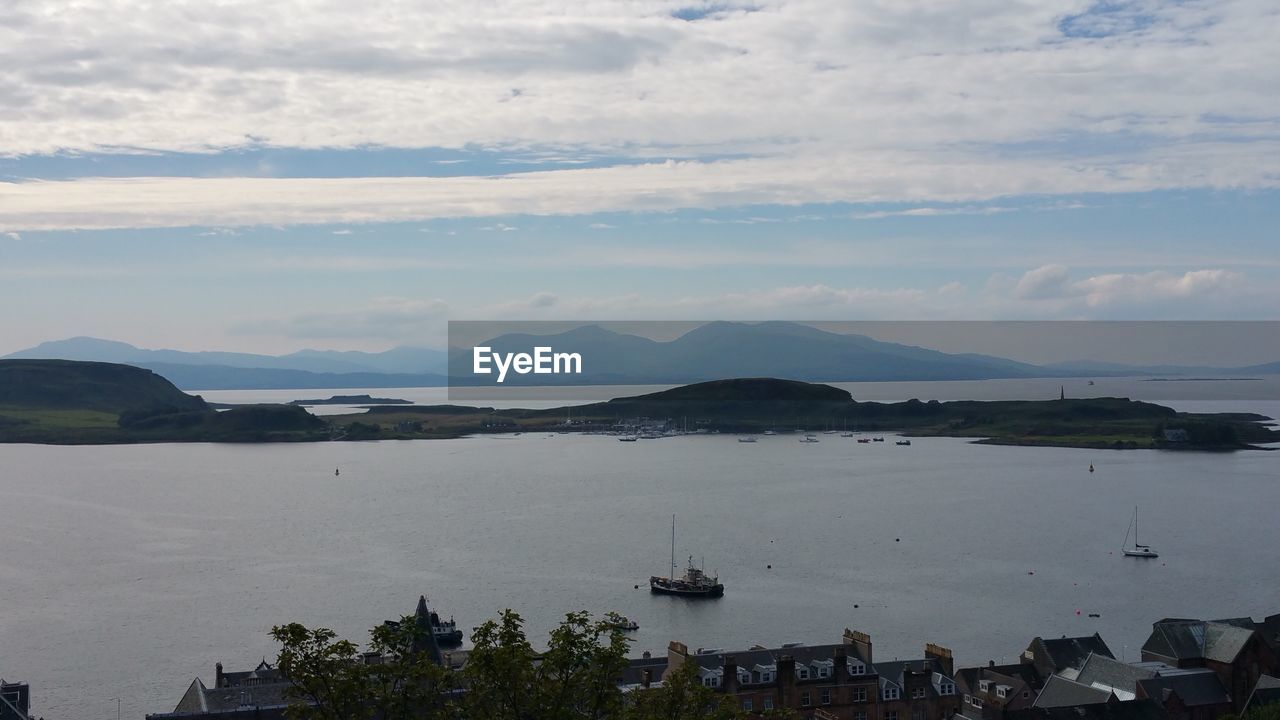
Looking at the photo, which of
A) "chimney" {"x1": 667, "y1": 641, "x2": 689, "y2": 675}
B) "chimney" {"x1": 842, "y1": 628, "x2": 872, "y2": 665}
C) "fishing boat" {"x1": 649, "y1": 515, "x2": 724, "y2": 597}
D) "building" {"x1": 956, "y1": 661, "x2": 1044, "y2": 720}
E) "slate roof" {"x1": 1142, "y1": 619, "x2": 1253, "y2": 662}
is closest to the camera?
"chimney" {"x1": 667, "y1": 641, "x2": 689, "y2": 675}

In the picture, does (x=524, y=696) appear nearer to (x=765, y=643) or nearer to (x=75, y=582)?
(x=765, y=643)

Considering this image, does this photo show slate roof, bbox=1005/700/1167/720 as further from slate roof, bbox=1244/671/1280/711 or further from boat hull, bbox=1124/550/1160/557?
boat hull, bbox=1124/550/1160/557

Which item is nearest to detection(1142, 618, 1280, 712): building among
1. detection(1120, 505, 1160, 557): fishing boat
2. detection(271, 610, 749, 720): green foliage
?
detection(271, 610, 749, 720): green foliage

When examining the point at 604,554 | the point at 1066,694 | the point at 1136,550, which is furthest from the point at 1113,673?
the point at 1136,550

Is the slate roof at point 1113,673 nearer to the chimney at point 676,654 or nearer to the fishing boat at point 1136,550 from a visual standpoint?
the chimney at point 676,654

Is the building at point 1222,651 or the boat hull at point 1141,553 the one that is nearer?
the building at point 1222,651

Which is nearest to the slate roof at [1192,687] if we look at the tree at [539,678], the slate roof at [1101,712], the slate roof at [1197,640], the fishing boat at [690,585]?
the slate roof at [1197,640]
